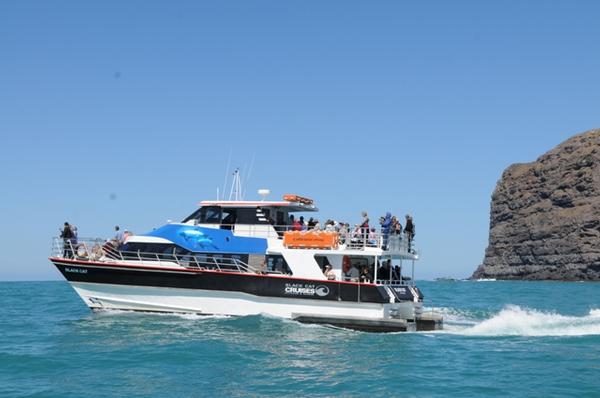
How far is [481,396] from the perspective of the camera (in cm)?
1312

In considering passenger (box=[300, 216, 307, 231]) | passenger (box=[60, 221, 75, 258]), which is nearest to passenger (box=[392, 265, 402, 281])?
passenger (box=[300, 216, 307, 231])

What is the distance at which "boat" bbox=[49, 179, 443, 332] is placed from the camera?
21.9 meters

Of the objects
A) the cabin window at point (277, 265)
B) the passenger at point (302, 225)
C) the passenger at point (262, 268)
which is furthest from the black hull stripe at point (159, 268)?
the passenger at point (302, 225)

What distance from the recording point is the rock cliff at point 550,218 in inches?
4387

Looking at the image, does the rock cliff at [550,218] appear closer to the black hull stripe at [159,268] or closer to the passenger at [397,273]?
the passenger at [397,273]

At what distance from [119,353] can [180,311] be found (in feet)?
19.6

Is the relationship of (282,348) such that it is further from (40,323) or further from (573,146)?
(573,146)

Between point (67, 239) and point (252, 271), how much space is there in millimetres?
6507

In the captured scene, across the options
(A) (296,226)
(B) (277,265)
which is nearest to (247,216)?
(A) (296,226)

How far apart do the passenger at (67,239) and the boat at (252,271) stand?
4 cm

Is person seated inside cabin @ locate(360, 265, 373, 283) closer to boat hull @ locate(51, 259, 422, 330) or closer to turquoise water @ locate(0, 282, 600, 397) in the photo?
boat hull @ locate(51, 259, 422, 330)

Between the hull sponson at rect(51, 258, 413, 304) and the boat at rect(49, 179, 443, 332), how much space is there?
0.03 metres

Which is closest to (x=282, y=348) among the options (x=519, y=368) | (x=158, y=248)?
(x=519, y=368)

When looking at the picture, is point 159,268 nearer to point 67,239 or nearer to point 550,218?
point 67,239
